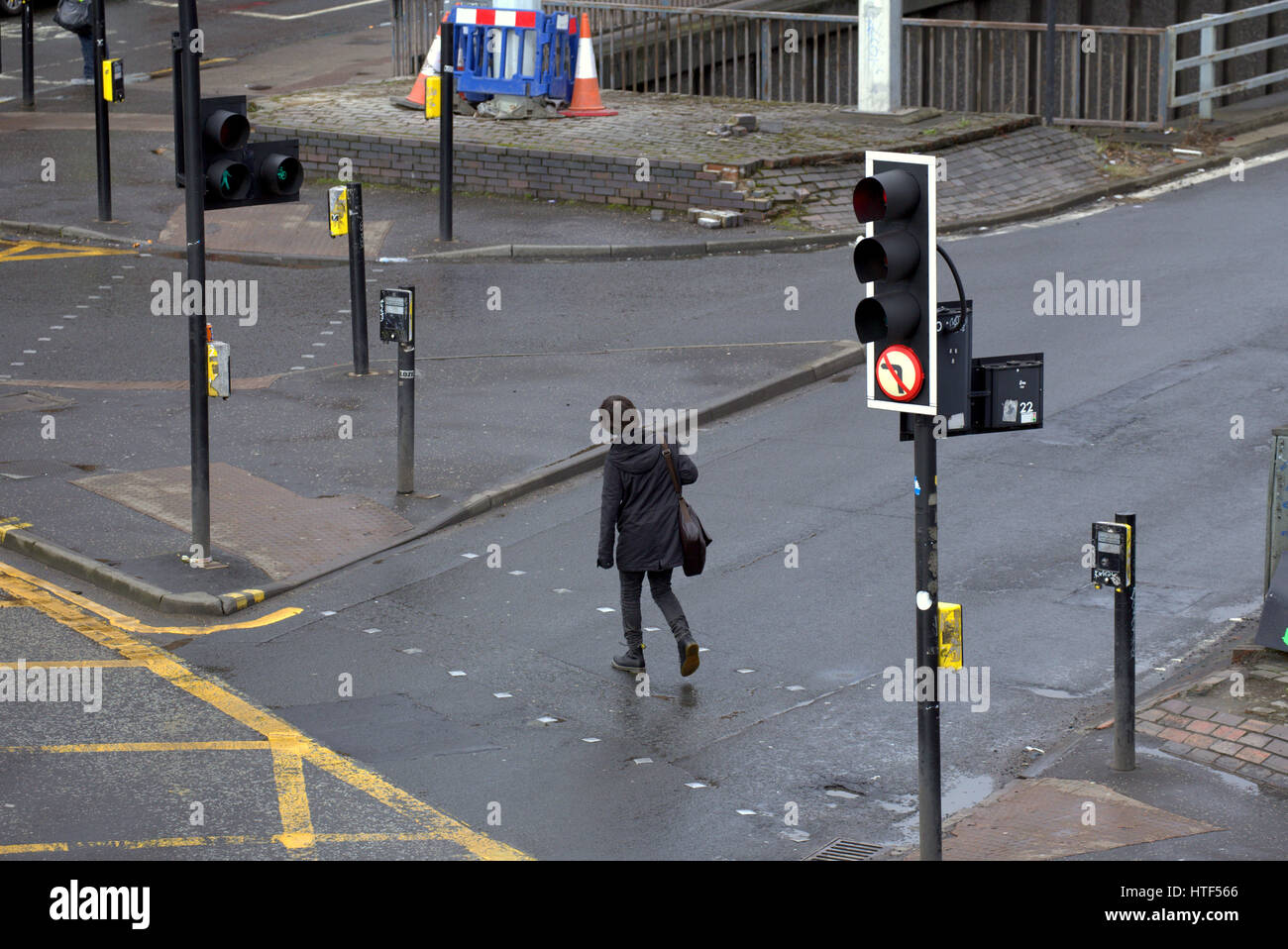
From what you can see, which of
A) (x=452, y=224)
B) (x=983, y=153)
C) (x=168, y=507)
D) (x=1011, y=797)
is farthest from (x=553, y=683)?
(x=983, y=153)

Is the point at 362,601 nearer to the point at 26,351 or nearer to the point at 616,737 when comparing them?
the point at 616,737

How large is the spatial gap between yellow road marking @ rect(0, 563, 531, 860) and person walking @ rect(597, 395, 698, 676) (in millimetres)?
1883

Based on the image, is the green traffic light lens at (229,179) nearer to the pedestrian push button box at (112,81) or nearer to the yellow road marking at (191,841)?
the yellow road marking at (191,841)

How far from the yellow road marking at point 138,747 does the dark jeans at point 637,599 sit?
2119 mm

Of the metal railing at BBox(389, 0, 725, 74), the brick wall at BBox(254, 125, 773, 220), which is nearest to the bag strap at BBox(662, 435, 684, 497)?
the brick wall at BBox(254, 125, 773, 220)

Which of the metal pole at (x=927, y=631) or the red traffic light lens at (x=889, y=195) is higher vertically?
the red traffic light lens at (x=889, y=195)

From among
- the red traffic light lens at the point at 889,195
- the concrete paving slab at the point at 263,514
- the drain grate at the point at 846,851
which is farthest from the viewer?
the concrete paving slab at the point at 263,514

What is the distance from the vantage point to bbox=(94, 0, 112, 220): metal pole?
20656mm

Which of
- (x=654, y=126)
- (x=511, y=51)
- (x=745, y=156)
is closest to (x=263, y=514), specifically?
(x=745, y=156)

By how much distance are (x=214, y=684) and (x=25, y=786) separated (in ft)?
5.18

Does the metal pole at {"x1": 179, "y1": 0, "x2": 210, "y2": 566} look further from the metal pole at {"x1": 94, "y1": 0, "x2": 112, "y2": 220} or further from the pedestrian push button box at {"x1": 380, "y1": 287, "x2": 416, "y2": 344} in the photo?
the metal pole at {"x1": 94, "y1": 0, "x2": 112, "y2": 220}

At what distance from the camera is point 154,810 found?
862 centimetres

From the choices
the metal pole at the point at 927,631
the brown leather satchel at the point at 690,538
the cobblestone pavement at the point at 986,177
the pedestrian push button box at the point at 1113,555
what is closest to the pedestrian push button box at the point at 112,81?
the cobblestone pavement at the point at 986,177

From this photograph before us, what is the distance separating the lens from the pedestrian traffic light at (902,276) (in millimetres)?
7324
